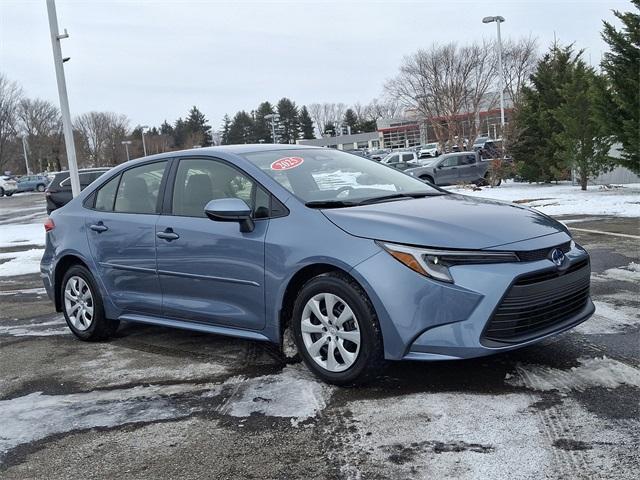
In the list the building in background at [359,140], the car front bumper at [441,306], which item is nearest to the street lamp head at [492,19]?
the car front bumper at [441,306]

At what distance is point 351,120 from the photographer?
394 feet

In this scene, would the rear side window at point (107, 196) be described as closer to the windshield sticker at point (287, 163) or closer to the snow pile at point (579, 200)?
the windshield sticker at point (287, 163)

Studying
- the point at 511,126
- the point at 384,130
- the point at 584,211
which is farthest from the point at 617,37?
the point at 384,130

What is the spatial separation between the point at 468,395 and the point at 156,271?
2.54 meters

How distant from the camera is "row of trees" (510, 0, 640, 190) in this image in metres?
14.5

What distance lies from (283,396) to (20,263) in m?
8.98

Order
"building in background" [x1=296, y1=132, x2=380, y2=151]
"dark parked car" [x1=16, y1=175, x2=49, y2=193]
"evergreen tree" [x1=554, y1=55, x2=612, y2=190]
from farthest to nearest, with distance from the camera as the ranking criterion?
"building in background" [x1=296, y1=132, x2=380, y2=151]
"dark parked car" [x1=16, y1=175, x2=49, y2=193]
"evergreen tree" [x1=554, y1=55, x2=612, y2=190]

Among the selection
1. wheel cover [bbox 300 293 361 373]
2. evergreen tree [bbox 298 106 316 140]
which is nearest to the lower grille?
wheel cover [bbox 300 293 361 373]

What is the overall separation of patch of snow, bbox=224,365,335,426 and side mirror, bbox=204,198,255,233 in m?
1.01

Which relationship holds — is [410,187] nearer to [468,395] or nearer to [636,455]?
[468,395]

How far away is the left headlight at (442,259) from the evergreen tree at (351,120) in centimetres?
11655

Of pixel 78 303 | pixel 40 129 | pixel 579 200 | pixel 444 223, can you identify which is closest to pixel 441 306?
pixel 444 223

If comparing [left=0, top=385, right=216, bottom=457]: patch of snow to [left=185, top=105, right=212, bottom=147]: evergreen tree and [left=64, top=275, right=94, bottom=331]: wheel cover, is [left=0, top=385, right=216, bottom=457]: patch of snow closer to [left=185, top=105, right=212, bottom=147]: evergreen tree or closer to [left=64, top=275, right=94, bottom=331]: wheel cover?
[left=64, top=275, right=94, bottom=331]: wheel cover

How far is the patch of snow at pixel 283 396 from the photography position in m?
3.62
